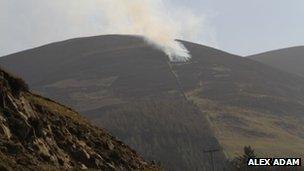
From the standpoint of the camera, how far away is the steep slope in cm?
3366

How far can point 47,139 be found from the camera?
39.3 metres

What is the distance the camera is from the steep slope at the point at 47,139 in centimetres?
3366

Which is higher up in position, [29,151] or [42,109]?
[42,109]

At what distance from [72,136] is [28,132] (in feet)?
26.2

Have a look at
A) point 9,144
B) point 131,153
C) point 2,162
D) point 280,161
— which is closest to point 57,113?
point 131,153

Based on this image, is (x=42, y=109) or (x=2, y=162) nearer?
(x=2, y=162)

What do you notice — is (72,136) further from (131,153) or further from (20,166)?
(20,166)

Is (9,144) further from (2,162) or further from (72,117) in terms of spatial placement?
(72,117)

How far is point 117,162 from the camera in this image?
47250 millimetres

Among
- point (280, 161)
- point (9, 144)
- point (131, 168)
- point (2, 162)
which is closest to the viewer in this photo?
point (2, 162)

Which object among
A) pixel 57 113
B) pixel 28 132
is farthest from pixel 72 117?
pixel 28 132

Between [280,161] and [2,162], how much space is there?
38237 mm

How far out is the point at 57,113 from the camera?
47.2m

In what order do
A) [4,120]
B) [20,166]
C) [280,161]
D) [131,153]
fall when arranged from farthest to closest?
[280,161], [131,153], [4,120], [20,166]
